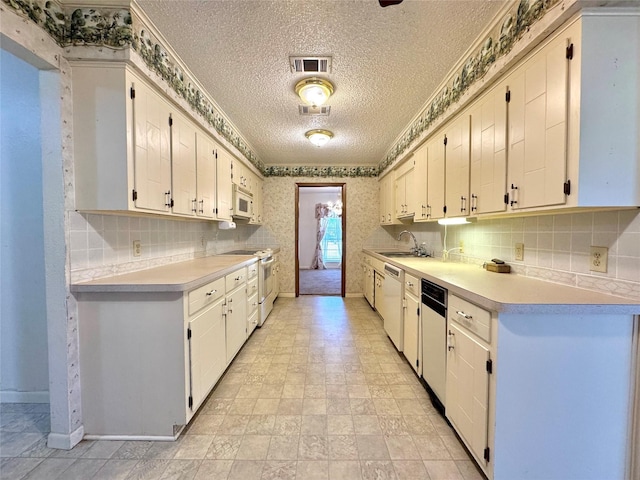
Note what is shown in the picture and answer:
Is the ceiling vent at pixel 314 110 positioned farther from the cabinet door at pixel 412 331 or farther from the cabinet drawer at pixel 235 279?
the cabinet door at pixel 412 331

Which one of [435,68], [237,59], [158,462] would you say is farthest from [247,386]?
[435,68]

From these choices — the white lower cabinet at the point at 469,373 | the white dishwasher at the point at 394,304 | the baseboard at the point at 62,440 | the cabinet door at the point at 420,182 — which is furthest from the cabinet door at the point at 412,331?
the baseboard at the point at 62,440

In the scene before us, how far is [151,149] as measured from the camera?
1784 millimetres

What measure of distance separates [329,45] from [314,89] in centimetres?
45

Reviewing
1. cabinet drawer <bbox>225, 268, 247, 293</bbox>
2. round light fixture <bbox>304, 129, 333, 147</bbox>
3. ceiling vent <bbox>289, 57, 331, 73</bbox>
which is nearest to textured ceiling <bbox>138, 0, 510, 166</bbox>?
ceiling vent <bbox>289, 57, 331, 73</bbox>

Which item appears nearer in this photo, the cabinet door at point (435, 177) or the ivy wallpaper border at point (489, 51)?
the ivy wallpaper border at point (489, 51)

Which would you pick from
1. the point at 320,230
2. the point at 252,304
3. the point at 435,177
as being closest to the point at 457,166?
the point at 435,177

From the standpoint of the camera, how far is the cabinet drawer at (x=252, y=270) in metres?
3.05

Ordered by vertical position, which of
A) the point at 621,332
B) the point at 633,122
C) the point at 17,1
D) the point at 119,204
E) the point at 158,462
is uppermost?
the point at 17,1

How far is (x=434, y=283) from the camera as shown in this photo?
189 cm

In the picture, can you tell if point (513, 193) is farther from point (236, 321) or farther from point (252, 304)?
point (252, 304)

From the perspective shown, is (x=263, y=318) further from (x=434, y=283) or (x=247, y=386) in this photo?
(x=434, y=283)

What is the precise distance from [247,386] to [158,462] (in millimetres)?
780

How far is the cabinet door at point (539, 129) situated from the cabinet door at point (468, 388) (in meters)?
0.81
